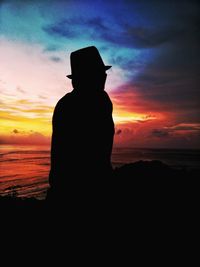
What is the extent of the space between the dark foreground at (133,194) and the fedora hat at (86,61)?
220 cm

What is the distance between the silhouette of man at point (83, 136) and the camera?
4102mm

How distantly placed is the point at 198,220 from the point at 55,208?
11.2ft

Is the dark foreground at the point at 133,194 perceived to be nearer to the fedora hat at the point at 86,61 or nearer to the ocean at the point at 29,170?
the fedora hat at the point at 86,61

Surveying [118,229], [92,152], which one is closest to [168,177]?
[118,229]

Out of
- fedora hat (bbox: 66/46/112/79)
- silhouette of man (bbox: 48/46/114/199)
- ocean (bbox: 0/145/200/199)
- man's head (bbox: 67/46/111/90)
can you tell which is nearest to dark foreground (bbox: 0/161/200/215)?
silhouette of man (bbox: 48/46/114/199)

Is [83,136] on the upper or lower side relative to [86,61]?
lower

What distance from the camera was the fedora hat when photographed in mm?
4371

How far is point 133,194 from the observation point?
612 centimetres

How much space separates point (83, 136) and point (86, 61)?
1.48 meters

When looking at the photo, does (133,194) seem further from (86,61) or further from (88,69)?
(86,61)

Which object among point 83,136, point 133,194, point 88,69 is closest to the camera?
point 83,136

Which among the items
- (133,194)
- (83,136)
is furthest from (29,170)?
(83,136)

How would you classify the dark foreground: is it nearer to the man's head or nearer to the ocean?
the man's head

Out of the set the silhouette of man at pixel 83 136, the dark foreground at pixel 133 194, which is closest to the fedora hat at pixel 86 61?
the silhouette of man at pixel 83 136
